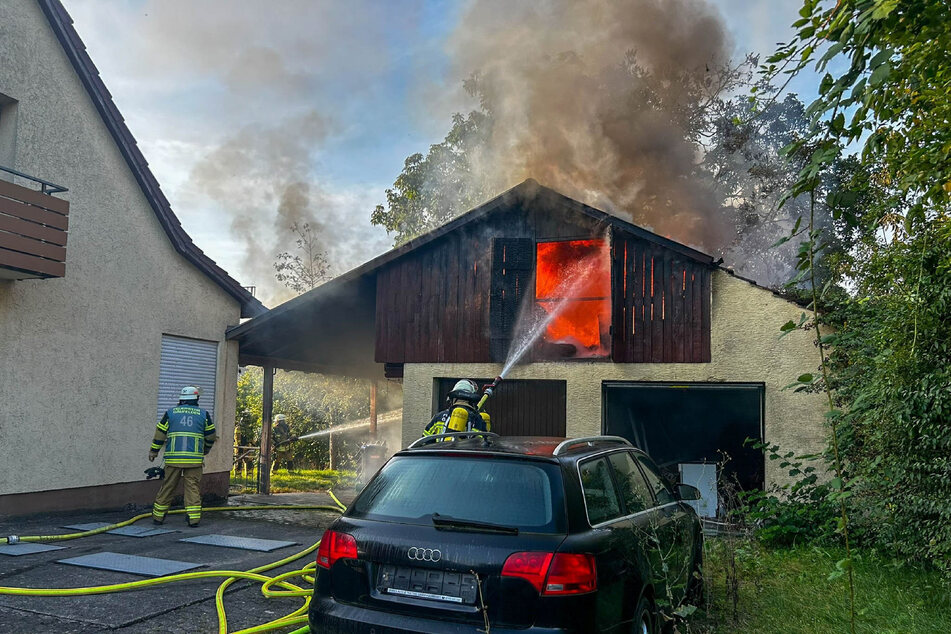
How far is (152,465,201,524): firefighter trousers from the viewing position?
9469 millimetres

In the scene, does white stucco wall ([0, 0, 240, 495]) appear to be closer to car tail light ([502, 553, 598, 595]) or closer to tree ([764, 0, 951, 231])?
car tail light ([502, 553, 598, 595])

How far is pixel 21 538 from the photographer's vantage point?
25.5 ft

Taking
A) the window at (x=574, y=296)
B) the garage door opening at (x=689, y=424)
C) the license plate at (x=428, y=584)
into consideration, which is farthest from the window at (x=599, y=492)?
the garage door opening at (x=689, y=424)

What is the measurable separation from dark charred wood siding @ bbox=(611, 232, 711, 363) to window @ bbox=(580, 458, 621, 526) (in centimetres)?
654

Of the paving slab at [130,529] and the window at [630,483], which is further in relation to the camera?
the paving slab at [130,529]

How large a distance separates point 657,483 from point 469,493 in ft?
6.89

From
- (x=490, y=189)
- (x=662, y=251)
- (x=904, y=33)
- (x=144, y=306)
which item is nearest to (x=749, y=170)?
(x=490, y=189)

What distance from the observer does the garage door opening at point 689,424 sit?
1370 centimetres

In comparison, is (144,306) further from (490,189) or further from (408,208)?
(408,208)

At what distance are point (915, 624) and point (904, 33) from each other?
4.44 meters

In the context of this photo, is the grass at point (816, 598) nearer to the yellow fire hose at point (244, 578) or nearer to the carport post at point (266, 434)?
the yellow fire hose at point (244, 578)

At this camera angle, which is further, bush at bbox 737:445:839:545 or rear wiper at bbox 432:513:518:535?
bush at bbox 737:445:839:545

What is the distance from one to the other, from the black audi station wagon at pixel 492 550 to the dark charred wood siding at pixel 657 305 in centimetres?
654

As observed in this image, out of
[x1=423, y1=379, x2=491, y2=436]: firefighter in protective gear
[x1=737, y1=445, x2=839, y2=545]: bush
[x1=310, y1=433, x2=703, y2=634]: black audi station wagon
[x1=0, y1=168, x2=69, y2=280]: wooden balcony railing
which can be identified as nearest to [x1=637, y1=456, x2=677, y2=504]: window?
[x1=310, y1=433, x2=703, y2=634]: black audi station wagon
